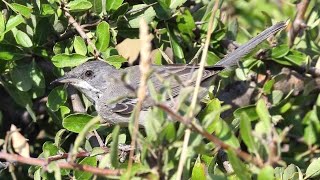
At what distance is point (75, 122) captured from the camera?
371cm

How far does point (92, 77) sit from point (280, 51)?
4.48ft

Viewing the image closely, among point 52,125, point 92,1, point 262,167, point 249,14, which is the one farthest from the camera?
point 249,14

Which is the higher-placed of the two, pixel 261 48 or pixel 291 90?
pixel 261 48

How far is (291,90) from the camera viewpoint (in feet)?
14.7

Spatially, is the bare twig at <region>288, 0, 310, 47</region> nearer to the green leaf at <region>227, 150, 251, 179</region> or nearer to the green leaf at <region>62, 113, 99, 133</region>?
the green leaf at <region>62, 113, 99, 133</region>

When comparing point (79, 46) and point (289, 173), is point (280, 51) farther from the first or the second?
point (79, 46)

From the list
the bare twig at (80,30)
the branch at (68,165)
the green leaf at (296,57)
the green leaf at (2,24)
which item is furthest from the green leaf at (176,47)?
the branch at (68,165)

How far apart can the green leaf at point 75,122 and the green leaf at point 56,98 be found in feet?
0.80

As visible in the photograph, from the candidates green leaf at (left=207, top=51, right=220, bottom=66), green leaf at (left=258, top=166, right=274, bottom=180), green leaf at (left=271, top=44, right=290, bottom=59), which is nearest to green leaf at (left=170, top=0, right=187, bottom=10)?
green leaf at (left=207, top=51, right=220, bottom=66)

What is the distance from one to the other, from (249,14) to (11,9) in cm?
240

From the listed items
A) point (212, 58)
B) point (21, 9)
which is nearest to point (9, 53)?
point (21, 9)

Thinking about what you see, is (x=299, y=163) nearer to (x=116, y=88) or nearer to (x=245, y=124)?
(x=116, y=88)

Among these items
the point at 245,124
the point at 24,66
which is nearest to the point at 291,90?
the point at 24,66

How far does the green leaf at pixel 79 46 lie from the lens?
3.86m
